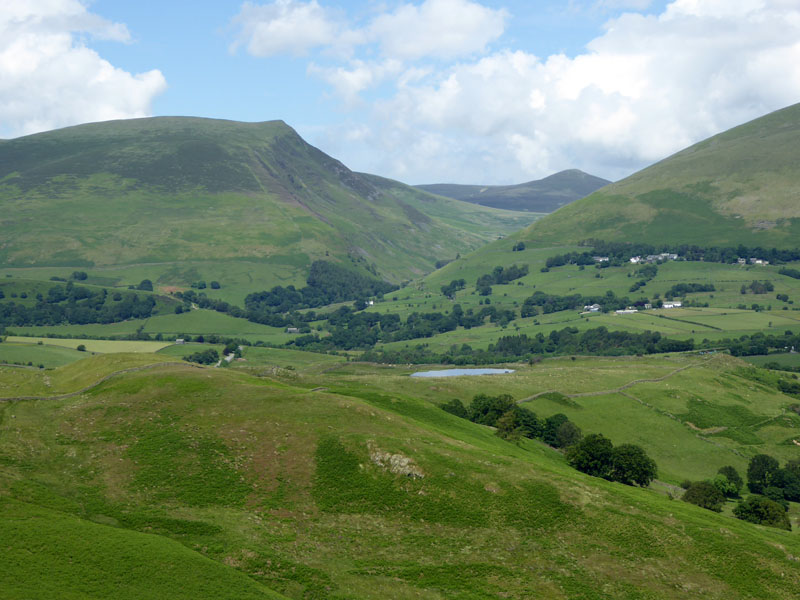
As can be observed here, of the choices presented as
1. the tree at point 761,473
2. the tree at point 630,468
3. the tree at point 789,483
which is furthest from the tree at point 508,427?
the tree at point 789,483

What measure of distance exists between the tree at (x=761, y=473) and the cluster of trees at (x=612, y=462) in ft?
96.0

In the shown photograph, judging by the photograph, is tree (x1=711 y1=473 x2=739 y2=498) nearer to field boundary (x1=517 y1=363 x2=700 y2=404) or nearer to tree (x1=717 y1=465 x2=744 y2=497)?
tree (x1=717 y1=465 x2=744 y2=497)

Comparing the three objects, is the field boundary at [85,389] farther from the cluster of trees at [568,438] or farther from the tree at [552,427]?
the tree at [552,427]

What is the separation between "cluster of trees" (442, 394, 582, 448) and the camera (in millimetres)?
128500

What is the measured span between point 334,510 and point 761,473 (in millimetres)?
95192

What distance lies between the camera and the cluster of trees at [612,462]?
104688mm

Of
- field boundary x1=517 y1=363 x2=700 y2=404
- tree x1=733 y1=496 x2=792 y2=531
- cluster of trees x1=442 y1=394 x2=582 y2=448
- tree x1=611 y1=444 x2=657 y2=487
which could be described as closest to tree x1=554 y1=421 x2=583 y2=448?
cluster of trees x1=442 y1=394 x2=582 y2=448

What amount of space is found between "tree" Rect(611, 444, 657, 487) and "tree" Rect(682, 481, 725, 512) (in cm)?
628

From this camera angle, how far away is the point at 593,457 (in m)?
108

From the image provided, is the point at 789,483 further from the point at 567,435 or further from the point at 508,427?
the point at 508,427

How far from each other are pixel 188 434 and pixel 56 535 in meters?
24.1

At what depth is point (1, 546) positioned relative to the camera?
51906mm

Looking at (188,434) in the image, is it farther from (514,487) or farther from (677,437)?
(677,437)

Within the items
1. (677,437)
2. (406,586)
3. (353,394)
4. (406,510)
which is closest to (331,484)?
(406,510)
